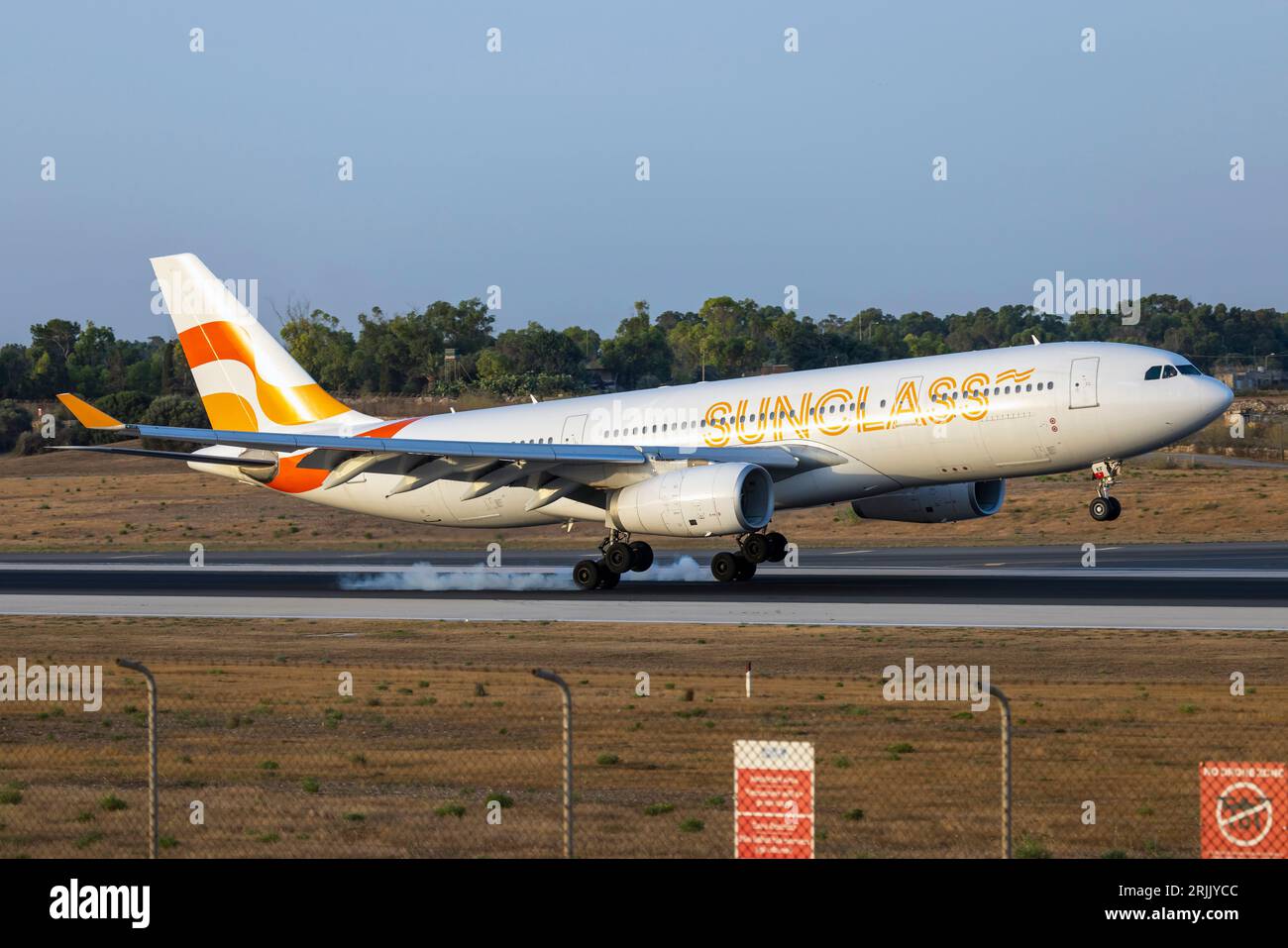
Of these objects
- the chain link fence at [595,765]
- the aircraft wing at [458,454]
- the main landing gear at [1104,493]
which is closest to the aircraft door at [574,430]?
the aircraft wing at [458,454]

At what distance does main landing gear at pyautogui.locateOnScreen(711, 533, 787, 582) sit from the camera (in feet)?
136

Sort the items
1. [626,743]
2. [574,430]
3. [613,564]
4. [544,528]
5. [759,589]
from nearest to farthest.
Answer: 1. [626,743]
2. [759,589]
3. [613,564]
4. [574,430]
5. [544,528]

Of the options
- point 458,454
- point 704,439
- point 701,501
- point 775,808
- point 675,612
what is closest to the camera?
point 775,808

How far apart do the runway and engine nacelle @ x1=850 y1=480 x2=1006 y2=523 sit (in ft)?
5.91

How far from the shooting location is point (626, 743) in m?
20.3

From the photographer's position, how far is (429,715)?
22.3 metres

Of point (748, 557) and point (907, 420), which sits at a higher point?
point (907, 420)

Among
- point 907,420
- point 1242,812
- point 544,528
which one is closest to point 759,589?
point 907,420

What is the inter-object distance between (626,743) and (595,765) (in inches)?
53.6

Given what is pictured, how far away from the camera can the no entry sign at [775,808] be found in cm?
1205

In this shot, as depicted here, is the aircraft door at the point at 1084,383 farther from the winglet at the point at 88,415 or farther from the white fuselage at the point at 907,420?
the winglet at the point at 88,415

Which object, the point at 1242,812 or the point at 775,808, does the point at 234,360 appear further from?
the point at 1242,812
